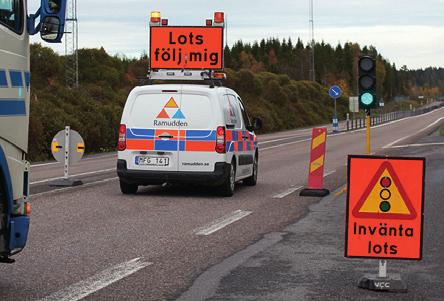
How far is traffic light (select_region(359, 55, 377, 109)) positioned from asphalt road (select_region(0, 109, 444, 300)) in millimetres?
2070

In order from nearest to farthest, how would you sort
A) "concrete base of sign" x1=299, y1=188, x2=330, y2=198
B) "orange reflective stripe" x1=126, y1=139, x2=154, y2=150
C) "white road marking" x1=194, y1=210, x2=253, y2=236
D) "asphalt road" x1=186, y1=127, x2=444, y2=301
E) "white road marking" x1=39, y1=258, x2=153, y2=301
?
"white road marking" x1=39, y1=258, x2=153, y2=301, "asphalt road" x1=186, y1=127, x2=444, y2=301, "white road marking" x1=194, y1=210, x2=253, y2=236, "orange reflective stripe" x1=126, y1=139, x2=154, y2=150, "concrete base of sign" x1=299, y1=188, x2=330, y2=198

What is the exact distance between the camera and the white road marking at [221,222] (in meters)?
10.3

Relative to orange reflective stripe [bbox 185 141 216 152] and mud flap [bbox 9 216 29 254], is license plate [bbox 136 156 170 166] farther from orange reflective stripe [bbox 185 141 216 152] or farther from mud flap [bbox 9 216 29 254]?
mud flap [bbox 9 216 29 254]

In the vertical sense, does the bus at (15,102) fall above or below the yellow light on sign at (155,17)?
below

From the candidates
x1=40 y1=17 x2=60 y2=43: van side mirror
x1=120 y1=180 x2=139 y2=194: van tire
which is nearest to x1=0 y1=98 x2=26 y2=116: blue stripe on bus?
x1=40 y1=17 x2=60 y2=43: van side mirror

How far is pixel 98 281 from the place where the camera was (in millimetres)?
7203

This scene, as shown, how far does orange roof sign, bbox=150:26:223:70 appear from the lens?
2053cm

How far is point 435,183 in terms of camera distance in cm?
1705

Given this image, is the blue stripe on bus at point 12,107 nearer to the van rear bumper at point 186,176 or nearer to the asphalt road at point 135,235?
the asphalt road at point 135,235

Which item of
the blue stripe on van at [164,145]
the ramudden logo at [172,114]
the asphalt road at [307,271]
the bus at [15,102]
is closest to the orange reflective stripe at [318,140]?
the ramudden logo at [172,114]

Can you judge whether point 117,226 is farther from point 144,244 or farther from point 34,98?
point 34,98

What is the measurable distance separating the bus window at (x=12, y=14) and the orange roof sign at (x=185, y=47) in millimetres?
12922

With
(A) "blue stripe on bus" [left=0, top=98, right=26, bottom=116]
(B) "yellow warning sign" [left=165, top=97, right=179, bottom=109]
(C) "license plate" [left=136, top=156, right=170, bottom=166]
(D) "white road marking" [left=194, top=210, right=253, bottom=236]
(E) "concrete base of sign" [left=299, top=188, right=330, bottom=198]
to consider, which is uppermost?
(A) "blue stripe on bus" [left=0, top=98, right=26, bottom=116]

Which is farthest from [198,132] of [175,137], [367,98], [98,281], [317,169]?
[98,281]
